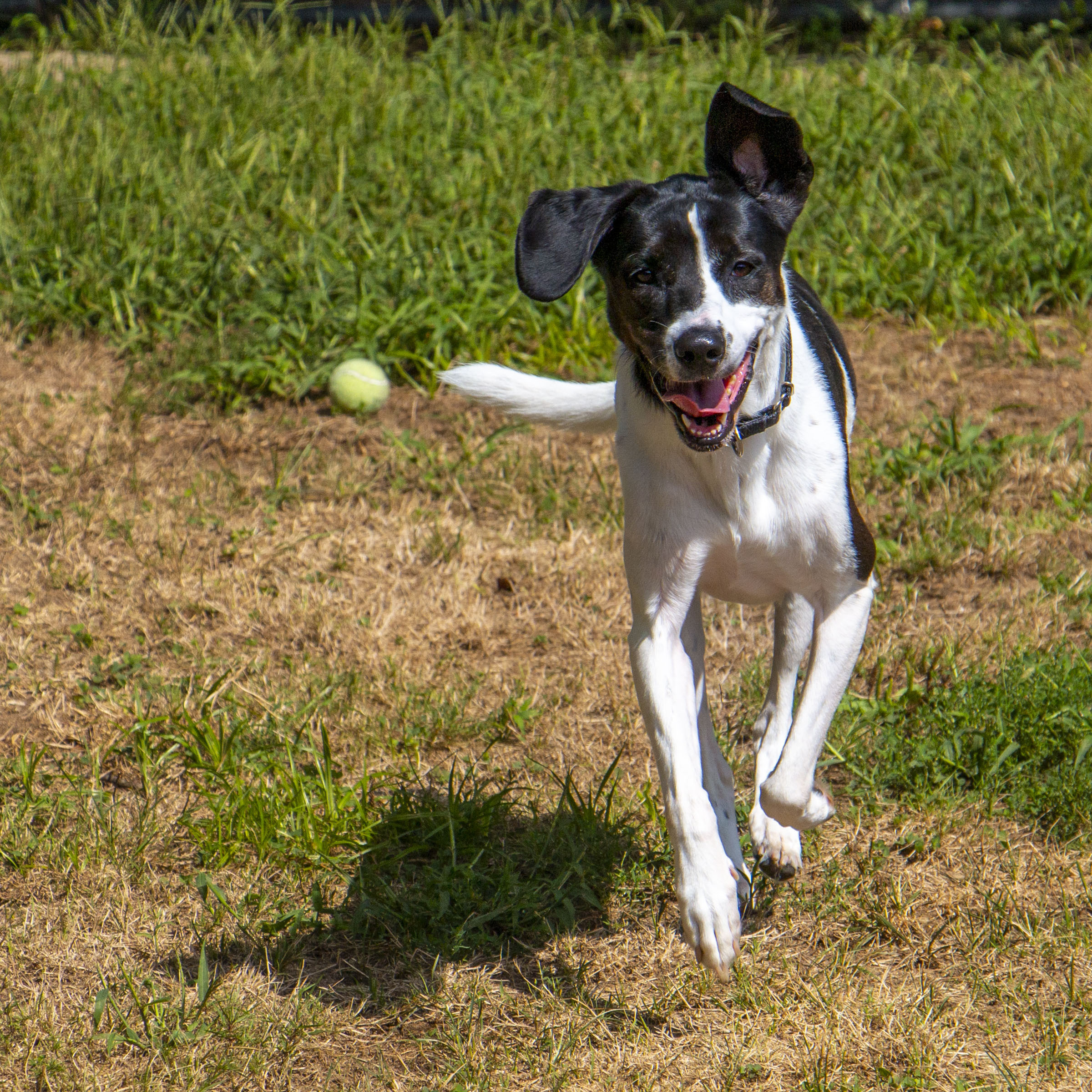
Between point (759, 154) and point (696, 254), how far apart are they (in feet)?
1.13

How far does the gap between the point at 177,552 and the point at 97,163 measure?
2.27 metres

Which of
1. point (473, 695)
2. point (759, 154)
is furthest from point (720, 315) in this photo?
point (473, 695)

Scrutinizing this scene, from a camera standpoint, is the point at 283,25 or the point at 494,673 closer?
the point at 494,673

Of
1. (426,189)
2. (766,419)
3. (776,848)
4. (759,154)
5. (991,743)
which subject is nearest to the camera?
(766,419)

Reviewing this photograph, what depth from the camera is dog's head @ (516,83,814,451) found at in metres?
2.61

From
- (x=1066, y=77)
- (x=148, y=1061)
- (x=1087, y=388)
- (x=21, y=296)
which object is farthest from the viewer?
(x=1066, y=77)

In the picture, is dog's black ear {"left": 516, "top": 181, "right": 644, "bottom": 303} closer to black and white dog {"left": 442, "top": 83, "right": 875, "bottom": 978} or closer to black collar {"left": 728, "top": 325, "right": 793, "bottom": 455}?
black and white dog {"left": 442, "top": 83, "right": 875, "bottom": 978}

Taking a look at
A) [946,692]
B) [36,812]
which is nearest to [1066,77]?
[946,692]

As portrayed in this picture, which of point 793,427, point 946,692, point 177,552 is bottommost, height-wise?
point 177,552

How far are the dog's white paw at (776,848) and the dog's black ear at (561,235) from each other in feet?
3.99

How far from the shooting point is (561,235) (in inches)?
108

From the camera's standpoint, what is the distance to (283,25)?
280 inches

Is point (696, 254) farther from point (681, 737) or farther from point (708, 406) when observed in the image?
point (681, 737)

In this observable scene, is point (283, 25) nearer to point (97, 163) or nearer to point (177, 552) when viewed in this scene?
point (97, 163)
